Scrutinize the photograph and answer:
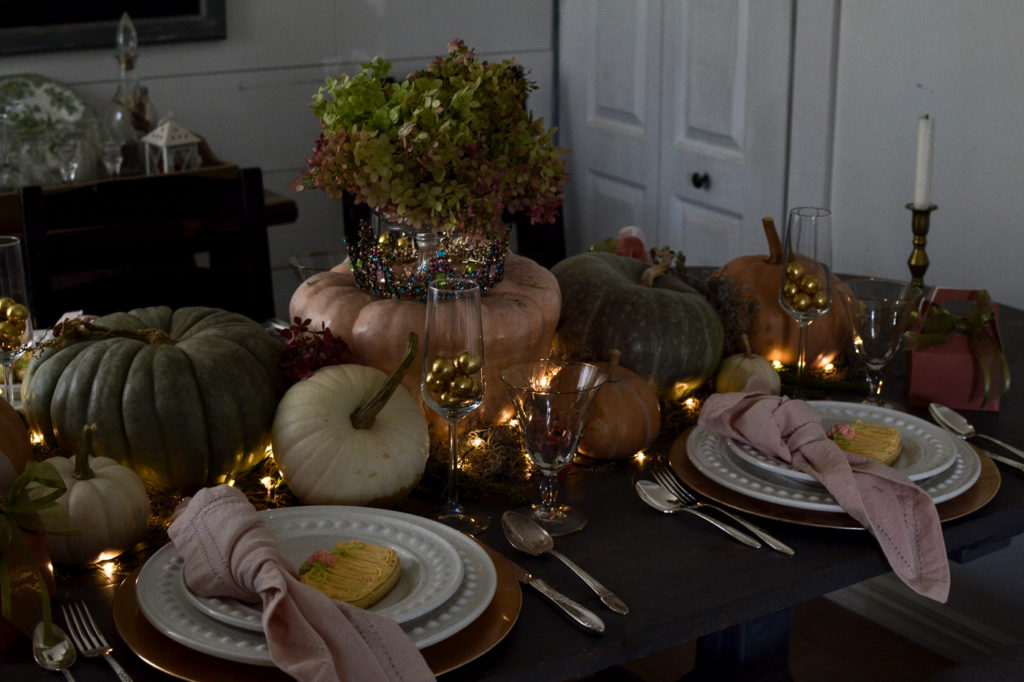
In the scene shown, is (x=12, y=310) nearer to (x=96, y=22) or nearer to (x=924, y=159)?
(x=924, y=159)

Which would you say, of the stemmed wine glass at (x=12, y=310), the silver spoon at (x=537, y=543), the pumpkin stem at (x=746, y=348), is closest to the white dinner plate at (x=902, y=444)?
the pumpkin stem at (x=746, y=348)

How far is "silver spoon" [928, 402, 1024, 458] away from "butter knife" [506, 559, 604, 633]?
1.99ft

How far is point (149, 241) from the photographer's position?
77.0 inches

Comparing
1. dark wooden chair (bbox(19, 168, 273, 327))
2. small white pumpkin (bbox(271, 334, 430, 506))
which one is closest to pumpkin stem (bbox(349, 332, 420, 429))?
small white pumpkin (bbox(271, 334, 430, 506))

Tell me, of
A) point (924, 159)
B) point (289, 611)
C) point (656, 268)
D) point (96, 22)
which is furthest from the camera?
point (96, 22)

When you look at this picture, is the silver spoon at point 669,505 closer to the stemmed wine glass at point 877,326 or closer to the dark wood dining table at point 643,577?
the dark wood dining table at point 643,577

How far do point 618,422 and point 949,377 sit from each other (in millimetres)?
458

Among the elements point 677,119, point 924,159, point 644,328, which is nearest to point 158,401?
point 644,328

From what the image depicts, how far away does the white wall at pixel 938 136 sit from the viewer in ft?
7.08

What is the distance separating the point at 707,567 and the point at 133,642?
19.6 inches

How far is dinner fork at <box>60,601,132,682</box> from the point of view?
0.87 metres

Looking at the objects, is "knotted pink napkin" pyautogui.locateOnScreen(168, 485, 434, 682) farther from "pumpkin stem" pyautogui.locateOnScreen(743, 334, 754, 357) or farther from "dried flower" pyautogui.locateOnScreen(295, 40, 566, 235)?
"pumpkin stem" pyautogui.locateOnScreen(743, 334, 754, 357)

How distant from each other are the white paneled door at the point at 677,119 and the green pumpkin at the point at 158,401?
6.10 ft

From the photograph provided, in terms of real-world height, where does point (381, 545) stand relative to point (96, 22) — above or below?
below
